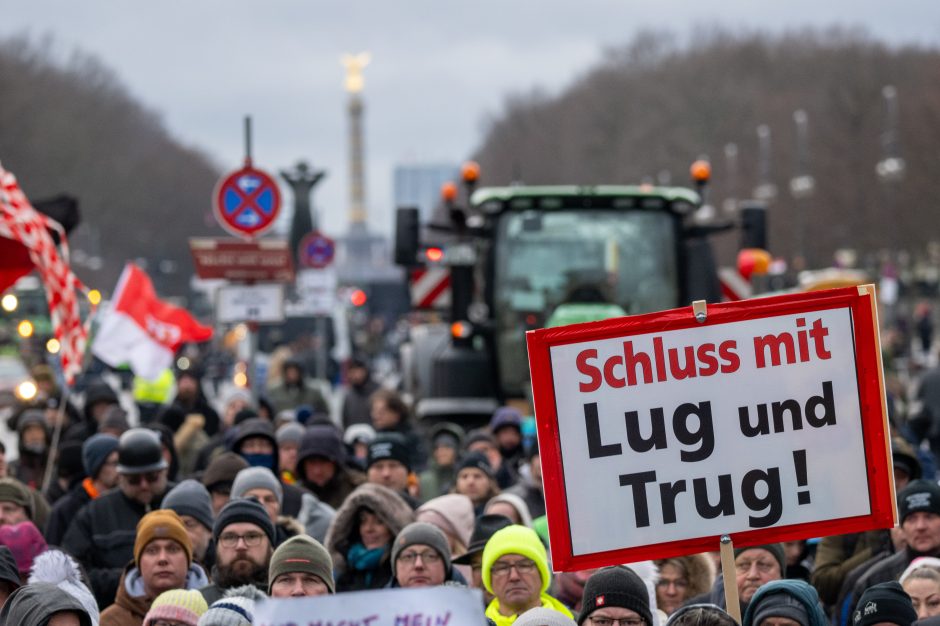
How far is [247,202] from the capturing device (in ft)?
50.0

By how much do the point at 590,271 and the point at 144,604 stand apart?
28.8 feet

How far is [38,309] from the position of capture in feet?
144

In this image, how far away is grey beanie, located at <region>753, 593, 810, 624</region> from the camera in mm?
6391

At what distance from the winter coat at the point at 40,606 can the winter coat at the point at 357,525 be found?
2.29 meters

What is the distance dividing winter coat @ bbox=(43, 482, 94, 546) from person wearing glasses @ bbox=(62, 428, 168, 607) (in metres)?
0.37

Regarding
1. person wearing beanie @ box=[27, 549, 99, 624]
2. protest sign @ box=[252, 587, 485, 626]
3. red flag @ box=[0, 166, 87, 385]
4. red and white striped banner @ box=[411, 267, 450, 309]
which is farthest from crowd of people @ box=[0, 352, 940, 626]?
red and white striped banner @ box=[411, 267, 450, 309]

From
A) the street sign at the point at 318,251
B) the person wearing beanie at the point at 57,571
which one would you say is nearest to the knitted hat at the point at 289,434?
the person wearing beanie at the point at 57,571

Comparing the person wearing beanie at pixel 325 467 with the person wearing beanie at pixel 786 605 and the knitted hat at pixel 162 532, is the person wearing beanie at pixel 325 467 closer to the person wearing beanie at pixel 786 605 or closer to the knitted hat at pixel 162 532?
the knitted hat at pixel 162 532

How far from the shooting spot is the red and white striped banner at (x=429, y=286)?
1678cm

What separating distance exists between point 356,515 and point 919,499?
2449 mm

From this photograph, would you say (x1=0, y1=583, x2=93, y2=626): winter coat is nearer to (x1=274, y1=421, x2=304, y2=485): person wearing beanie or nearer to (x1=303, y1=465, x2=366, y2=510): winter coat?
(x1=303, y1=465, x2=366, y2=510): winter coat

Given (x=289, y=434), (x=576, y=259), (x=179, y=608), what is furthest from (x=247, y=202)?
(x=179, y=608)

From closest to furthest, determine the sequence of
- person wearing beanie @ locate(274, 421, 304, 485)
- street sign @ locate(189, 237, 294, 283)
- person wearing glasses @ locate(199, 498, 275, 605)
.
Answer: person wearing glasses @ locate(199, 498, 275, 605)
person wearing beanie @ locate(274, 421, 304, 485)
street sign @ locate(189, 237, 294, 283)

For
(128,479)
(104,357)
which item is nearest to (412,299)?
(104,357)
